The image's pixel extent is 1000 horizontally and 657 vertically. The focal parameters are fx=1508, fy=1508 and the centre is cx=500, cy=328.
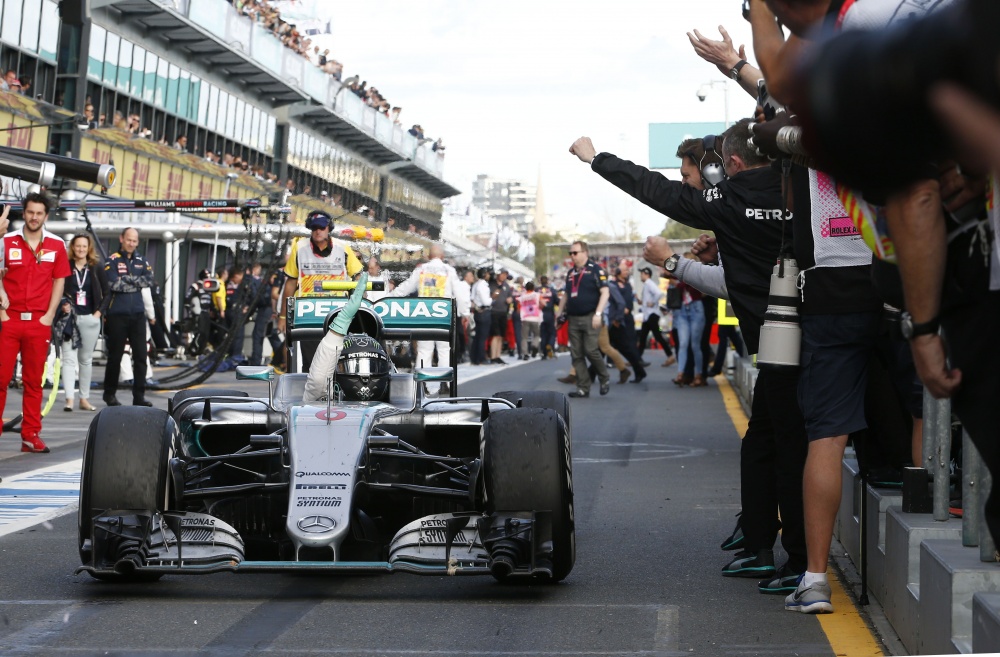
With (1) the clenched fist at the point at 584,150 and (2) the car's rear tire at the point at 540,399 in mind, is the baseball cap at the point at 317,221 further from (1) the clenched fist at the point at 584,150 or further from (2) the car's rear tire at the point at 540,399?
(1) the clenched fist at the point at 584,150

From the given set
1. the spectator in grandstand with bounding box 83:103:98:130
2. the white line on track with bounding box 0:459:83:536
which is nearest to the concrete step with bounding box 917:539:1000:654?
the white line on track with bounding box 0:459:83:536

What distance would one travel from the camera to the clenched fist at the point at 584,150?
6.16 meters

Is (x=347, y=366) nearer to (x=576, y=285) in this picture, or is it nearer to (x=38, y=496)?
(x=38, y=496)

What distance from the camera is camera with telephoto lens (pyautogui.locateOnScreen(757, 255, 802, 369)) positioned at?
225 inches

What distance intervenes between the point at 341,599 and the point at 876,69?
14.3 ft

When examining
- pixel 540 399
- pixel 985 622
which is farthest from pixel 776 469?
pixel 985 622

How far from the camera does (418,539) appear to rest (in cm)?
580

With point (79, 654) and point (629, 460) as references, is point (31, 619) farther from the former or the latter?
point (629, 460)

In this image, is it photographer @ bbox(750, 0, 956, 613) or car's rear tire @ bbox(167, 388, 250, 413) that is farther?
car's rear tire @ bbox(167, 388, 250, 413)

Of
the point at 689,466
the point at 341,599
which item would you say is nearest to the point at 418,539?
the point at 341,599

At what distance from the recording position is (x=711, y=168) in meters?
6.86

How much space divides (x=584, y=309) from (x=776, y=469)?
11.8 m

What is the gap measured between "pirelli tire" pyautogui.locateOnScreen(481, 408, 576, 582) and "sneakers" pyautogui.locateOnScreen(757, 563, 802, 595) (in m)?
0.79

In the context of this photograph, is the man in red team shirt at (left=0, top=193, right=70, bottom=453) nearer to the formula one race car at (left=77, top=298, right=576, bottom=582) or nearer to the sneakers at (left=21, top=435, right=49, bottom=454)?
the sneakers at (left=21, top=435, right=49, bottom=454)
